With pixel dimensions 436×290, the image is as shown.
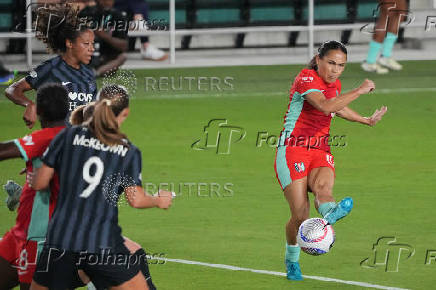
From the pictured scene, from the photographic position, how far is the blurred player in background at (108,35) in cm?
1920

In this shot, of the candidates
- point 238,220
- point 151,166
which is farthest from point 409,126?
point 238,220

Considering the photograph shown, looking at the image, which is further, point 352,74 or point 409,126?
point 352,74

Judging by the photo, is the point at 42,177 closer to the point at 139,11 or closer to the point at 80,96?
the point at 80,96

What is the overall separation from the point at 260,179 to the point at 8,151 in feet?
23.4

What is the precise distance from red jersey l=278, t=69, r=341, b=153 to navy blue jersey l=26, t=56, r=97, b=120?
5.59 feet

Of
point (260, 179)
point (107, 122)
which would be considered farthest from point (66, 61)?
point (260, 179)

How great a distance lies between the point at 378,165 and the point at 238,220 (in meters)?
Result: 3.45

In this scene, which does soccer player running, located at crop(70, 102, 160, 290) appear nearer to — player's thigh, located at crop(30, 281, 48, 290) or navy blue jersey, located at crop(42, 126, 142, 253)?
navy blue jersey, located at crop(42, 126, 142, 253)

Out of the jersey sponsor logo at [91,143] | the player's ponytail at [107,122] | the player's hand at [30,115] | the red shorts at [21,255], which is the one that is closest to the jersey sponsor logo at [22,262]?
the red shorts at [21,255]

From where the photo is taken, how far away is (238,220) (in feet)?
37.9

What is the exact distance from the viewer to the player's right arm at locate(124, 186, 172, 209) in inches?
260

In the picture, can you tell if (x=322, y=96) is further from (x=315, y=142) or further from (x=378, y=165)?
(x=378, y=165)

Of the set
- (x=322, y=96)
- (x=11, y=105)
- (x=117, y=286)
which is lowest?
(x=11, y=105)

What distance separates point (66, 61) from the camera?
930 centimetres
